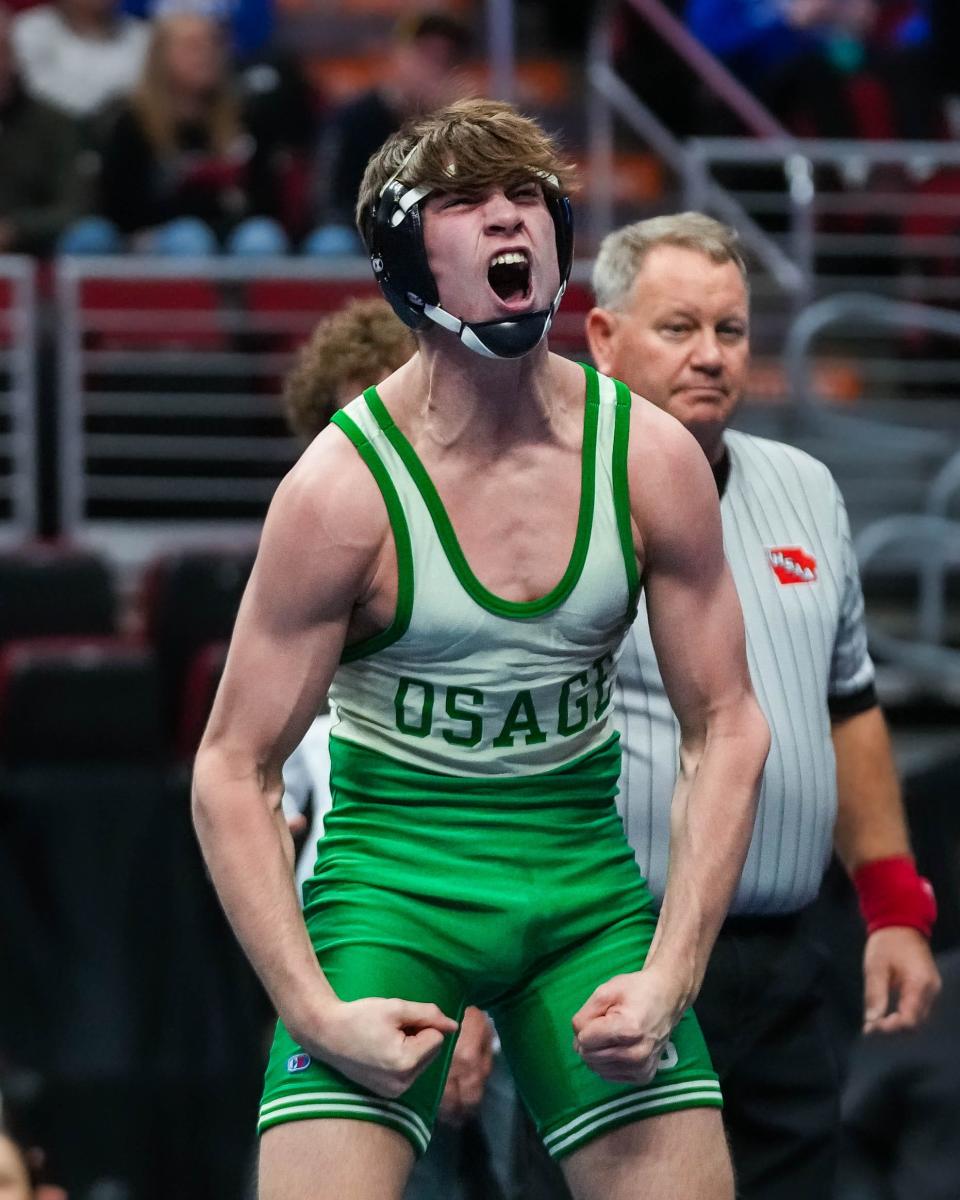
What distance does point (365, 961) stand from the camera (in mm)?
2289

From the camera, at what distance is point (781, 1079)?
3.12m

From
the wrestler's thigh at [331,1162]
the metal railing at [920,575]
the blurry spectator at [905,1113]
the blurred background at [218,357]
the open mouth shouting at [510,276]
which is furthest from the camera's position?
the metal railing at [920,575]

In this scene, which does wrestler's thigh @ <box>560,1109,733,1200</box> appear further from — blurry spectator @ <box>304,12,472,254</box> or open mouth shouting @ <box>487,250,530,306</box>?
blurry spectator @ <box>304,12,472,254</box>

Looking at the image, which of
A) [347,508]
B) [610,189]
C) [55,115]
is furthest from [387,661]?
[610,189]

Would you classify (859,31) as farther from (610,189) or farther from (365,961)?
(365,961)

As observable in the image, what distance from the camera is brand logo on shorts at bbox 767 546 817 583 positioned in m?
3.07

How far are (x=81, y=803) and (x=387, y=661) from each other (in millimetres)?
3595

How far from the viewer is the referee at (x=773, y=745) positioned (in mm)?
2996

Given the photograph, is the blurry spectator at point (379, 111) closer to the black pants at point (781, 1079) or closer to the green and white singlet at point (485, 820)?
the black pants at point (781, 1079)

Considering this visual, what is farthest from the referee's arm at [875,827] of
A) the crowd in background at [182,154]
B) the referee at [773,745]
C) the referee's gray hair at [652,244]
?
the crowd in background at [182,154]

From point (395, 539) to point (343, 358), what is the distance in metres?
0.97

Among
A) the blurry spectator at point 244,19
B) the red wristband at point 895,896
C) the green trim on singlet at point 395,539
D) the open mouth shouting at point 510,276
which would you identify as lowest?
the red wristband at point 895,896

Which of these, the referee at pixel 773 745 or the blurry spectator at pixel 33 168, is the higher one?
the blurry spectator at pixel 33 168

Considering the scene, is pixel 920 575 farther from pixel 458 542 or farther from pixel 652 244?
pixel 458 542
